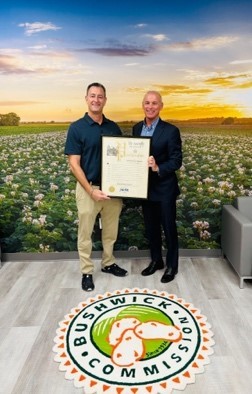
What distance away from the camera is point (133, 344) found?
2.09m

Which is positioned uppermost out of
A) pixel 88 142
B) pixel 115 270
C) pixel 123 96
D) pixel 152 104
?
pixel 123 96

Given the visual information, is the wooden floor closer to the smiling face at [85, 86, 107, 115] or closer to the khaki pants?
the khaki pants

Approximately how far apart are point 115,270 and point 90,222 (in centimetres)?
60

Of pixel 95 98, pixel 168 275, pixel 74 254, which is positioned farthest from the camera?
pixel 74 254

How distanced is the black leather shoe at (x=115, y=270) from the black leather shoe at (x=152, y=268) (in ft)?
0.59

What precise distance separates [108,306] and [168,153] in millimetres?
1286

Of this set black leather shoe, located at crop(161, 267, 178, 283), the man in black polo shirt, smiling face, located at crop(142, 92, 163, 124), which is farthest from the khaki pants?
smiling face, located at crop(142, 92, 163, 124)

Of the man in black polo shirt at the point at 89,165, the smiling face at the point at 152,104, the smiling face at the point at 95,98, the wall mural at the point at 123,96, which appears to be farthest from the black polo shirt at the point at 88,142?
the wall mural at the point at 123,96

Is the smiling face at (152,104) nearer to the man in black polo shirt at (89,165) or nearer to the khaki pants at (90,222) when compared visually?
the man in black polo shirt at (89,165)

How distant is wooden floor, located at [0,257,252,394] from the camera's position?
1.82 meters

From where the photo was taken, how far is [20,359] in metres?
1.99

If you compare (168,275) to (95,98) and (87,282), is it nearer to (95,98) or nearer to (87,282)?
(87,282)

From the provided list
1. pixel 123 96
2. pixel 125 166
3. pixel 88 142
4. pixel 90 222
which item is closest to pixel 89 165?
pixel 88 142

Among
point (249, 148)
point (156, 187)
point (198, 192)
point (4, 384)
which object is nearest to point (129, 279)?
point (156, 187)
